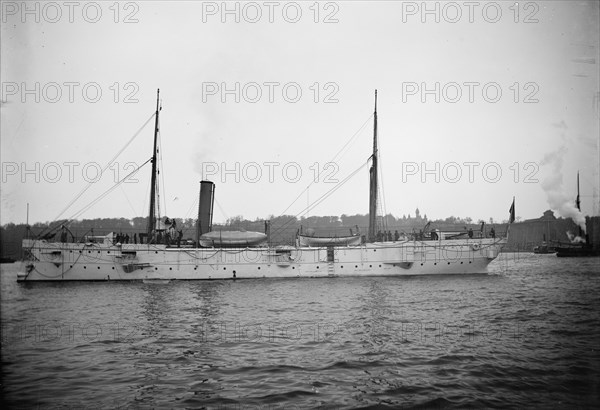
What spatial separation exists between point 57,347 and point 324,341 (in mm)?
8241

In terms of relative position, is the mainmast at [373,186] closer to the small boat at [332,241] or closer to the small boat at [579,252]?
the small boat at [332,241]

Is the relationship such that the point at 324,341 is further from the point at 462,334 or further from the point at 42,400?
the point at 42,400

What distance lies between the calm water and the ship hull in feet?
27.4

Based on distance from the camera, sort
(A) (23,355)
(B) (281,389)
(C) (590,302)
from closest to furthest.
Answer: (B) (281,389) < (A) (23,355) < (C) (590,302)

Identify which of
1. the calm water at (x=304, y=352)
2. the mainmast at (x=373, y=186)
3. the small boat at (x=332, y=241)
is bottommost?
the calm water at (x=304, y=352)

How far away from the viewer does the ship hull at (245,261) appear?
27.8m

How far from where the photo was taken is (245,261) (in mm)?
28594

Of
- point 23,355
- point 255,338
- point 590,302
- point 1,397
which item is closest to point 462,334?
point 255,338

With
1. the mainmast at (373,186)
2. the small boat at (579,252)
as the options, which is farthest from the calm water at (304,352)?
the small boat at (579,252)

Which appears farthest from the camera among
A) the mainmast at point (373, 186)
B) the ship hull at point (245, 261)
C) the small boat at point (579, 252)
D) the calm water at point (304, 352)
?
the small boat at point (579, 252)

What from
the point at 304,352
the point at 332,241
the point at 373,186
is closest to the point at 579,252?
the point at 373,186

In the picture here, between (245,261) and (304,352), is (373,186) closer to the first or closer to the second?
(245,261)

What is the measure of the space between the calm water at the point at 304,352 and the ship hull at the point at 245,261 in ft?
27.4

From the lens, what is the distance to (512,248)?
315 ft
